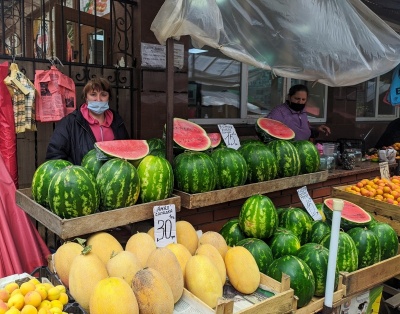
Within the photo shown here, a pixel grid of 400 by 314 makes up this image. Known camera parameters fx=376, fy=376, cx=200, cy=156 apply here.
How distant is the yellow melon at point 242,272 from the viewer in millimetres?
1952

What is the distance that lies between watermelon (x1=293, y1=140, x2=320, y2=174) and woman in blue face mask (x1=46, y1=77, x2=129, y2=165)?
1.71 m

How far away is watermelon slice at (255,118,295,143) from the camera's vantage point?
322 centimetres

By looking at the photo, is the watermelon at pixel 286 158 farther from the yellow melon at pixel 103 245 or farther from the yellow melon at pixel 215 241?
the yellow melon at pixel 103 245

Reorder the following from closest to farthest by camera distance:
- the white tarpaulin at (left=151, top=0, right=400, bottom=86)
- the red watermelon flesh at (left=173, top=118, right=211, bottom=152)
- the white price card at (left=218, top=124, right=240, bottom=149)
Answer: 1. the red watermelon flesh at (left=173, top=118, right=211, bottom=152)
2. the white price card at (left=218, top=124, right=240, bottom=149)
3. the white tarpaulin at (left=151, top=0, right=400, bottom=86)

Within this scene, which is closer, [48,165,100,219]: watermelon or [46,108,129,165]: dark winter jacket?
[48,165,100,219]: watermelon

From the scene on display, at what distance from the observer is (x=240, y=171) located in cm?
260

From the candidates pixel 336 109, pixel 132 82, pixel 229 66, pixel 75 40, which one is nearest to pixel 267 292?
pixel 132 82

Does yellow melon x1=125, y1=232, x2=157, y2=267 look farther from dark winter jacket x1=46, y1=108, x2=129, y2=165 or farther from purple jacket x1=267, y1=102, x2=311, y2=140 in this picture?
purple jacket x1=267, y1=102, x2=311, y2=140

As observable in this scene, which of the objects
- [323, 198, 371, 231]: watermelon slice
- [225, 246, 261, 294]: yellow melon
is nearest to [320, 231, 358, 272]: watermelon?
[323, 198, 371, 231]: watermelon slice

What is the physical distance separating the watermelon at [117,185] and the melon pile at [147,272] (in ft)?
0.61

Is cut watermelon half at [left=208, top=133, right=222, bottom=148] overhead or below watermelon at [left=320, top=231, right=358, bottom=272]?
overhead

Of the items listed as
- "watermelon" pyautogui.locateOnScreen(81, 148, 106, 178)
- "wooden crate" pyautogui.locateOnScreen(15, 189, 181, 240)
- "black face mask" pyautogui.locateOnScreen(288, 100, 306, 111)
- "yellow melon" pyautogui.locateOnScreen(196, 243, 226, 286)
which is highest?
"black face mask" pyautogui.locateOnScreen(288, 100, 306, 111)

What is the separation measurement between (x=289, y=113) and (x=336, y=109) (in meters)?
2.52

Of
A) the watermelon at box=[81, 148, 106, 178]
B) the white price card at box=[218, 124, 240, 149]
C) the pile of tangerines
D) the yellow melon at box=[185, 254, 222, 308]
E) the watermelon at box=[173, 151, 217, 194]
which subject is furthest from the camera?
the pile of tangerines
